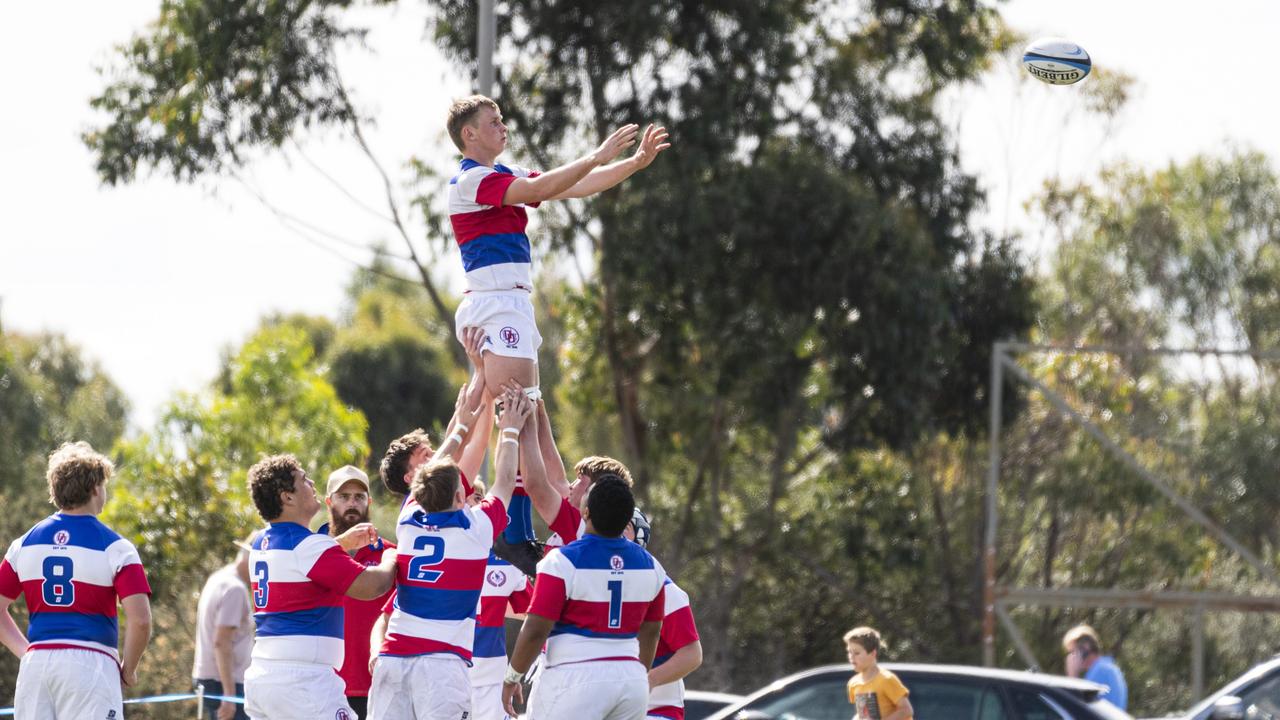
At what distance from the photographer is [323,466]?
21.4 metres

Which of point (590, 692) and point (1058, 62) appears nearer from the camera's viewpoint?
point (590, 692)

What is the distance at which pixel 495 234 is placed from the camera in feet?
26.7

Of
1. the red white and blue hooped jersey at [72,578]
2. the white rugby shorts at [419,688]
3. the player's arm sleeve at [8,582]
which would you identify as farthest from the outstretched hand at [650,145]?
the player's arm sleeve at [8,582]

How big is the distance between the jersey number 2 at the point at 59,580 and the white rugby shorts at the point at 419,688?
1.57 meters

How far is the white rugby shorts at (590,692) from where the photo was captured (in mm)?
7121

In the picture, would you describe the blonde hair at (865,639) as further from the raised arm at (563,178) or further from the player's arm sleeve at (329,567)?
the player's arm sleeve at (329,567)

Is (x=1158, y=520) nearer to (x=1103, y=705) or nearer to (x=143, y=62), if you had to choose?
(x=1103, y=705)

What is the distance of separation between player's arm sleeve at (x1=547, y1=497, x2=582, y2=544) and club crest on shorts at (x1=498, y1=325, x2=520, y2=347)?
799 millimetres

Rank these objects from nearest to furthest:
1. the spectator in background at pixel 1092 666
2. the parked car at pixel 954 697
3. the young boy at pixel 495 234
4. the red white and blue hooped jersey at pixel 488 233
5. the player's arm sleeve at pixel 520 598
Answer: the young boy at pixel 495 234, the red white and blue hooped jersey at pixel 488 233, the player's arm sleeve at pixel 520 598, the parked car at pixel 954 697, the spectator in background at pixel 1092 666

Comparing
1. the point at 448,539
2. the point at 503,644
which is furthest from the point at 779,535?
the point at 448,539

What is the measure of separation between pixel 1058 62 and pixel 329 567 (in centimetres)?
808

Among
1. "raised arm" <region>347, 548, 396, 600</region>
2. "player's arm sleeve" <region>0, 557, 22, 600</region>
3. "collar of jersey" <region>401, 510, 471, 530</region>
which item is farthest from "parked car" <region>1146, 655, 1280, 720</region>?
"player's arm sleeve" <region>0, 557, 22, 600</region>

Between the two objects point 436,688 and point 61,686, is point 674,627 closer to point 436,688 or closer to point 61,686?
point 436,688

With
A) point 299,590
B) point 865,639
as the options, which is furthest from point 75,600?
point 865,639
